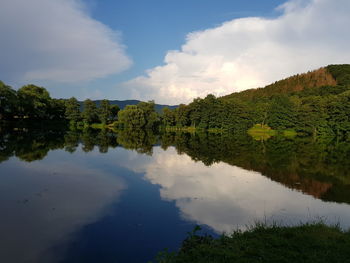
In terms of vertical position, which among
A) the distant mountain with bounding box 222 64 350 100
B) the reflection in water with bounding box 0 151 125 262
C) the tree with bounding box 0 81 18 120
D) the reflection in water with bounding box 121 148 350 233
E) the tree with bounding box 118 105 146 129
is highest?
the distant mountain with bounding box 222 64 350 100

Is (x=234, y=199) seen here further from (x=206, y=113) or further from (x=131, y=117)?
(x=131, y=117)

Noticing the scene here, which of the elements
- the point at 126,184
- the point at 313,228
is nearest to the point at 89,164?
the point at 126,184

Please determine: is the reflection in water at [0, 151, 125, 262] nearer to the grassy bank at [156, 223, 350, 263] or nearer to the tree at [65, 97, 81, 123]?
the grassy bank at [156, 223, 350, 263]

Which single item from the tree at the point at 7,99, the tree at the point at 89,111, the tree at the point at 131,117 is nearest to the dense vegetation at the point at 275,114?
the tree at the point at 131,117

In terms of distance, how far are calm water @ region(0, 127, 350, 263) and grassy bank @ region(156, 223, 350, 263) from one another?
1.81 meters

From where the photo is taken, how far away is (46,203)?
1408cm

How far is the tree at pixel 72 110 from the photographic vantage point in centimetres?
9325

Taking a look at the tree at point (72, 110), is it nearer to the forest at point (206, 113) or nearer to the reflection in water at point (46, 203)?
the forest at point (206, 113)

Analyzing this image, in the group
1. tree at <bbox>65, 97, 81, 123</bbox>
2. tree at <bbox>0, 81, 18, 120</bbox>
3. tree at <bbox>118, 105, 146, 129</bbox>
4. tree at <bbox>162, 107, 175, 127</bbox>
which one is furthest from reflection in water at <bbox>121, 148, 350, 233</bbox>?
tree at <bbox>65, 97, 81, 123</bbox>

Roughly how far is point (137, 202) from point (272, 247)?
345 inches

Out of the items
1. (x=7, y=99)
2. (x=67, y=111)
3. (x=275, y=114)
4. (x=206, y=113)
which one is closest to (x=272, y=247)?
(x=7, y=99)

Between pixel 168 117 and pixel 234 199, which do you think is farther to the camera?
pixel 168 117

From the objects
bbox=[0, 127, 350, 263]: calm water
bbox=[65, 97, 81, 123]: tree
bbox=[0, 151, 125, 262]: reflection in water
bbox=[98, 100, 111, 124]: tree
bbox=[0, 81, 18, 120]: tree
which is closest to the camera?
bbox=[0, 151, 125, 262]: reflection in water

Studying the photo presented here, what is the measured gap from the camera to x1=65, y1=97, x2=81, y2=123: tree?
306 feet
